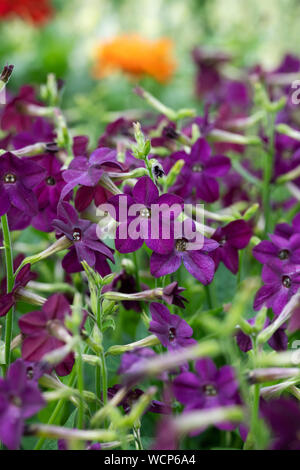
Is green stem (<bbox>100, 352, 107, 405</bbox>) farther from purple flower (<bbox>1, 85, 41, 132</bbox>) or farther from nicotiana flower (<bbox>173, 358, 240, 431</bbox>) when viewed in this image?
purple flower (<bbox>1, 85, 41, 132</bbox>)

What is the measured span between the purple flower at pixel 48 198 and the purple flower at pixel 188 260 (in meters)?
0.17

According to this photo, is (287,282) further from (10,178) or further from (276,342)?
(10,178)

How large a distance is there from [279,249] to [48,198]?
304 mm

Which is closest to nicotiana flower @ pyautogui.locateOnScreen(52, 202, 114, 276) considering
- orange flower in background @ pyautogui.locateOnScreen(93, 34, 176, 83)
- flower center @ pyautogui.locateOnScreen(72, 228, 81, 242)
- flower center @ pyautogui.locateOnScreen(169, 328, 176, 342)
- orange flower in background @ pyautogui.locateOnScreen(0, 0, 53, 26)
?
flower center @ pyautogui.locateOnScreen(72, 228, 81, 242)

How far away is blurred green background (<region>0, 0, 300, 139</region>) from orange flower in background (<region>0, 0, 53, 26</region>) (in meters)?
0.17

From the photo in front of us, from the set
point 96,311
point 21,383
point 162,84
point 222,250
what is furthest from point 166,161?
point 162,84

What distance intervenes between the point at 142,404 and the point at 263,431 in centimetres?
10

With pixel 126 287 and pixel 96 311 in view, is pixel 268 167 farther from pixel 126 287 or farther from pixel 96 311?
pixel 96 311

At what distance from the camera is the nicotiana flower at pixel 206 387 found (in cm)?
52

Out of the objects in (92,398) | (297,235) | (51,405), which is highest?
(297,235)

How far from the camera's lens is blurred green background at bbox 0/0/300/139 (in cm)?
230

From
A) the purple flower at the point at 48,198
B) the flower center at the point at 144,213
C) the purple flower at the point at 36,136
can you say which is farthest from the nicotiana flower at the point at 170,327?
the purple flower at the point at 36,136

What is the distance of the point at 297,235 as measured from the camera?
70 cm

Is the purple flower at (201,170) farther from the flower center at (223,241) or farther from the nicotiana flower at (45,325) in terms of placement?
the nicotiana flower at (45,325)
